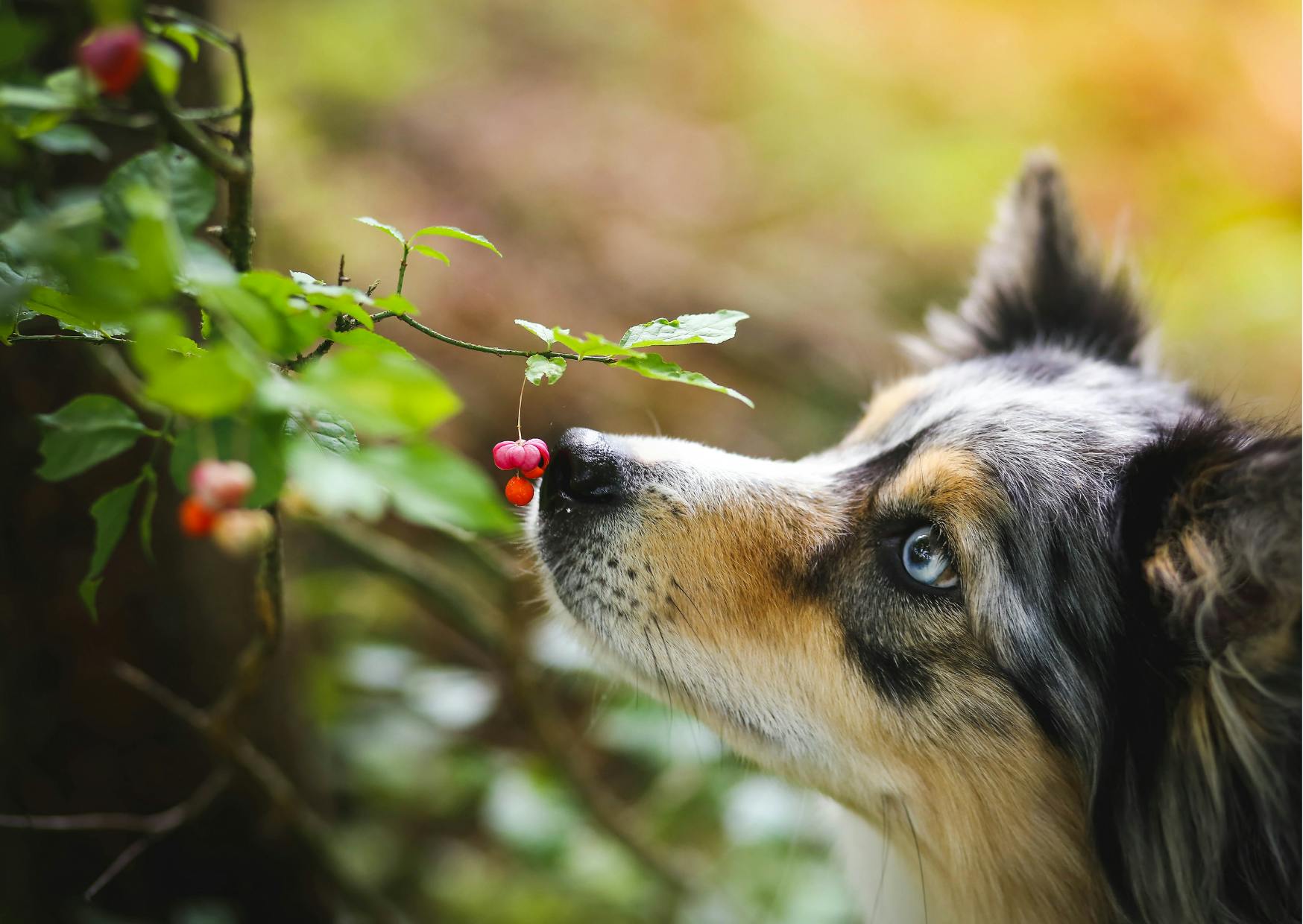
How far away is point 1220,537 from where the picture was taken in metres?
1.53

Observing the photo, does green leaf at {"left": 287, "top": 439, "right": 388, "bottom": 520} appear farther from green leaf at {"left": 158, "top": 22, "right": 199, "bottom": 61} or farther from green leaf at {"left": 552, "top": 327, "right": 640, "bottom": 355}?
green leaf at {"left": 158, "top": 22, "right": 199, "bottom": 61}

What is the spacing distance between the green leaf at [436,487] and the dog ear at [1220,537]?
4.14 feet

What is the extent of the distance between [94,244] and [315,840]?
1795 millimetres

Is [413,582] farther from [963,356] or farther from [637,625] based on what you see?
[963,356]

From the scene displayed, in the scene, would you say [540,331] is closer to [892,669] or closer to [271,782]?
[892,669]

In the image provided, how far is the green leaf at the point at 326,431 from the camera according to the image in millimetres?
967

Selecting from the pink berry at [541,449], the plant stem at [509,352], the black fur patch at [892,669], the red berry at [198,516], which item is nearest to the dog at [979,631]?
the black fur patch at [892,669]

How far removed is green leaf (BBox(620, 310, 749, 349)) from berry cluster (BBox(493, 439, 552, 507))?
0.29 meters

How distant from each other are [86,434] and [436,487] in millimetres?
539

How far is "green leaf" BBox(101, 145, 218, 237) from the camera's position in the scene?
0.93m

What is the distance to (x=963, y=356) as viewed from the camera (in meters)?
2.79

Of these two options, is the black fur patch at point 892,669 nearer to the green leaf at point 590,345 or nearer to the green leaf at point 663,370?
the green leaf at point 663,370

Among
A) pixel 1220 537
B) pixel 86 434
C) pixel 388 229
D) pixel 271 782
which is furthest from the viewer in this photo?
pixel 271 782

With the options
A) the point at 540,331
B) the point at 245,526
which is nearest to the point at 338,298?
the point at 540,331
